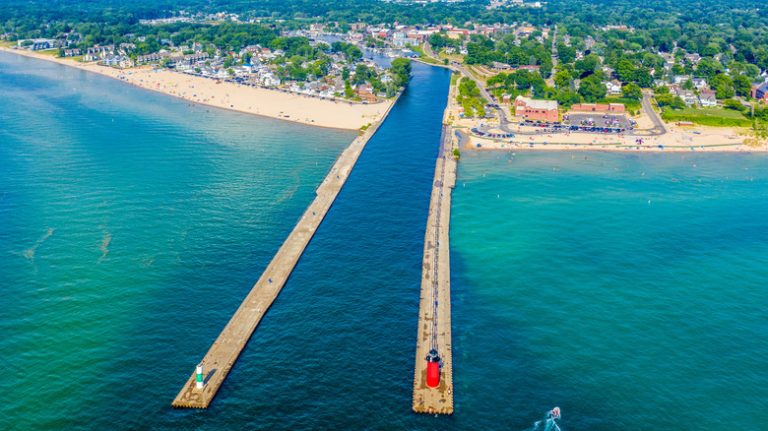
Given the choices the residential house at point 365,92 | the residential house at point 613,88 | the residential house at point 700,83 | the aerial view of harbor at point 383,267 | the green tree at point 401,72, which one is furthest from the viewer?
the green tree at point 401,72

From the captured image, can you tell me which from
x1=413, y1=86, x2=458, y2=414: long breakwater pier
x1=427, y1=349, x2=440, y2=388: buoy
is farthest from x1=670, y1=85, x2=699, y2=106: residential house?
x1=427, y1=349, x2=440, y2=388: buoy

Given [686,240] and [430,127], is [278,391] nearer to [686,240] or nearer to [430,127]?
[686,240]

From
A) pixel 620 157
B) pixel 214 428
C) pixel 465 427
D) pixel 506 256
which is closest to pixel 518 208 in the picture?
pixel 506 256

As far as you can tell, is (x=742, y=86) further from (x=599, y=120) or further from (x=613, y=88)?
(x=599, y=120)

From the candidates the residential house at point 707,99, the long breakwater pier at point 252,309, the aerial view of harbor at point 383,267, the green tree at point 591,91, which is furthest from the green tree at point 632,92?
the long breakwater pier at point 252,309

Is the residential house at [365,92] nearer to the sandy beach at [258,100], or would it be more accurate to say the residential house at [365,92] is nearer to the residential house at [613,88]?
the sandy beach at [258,100]

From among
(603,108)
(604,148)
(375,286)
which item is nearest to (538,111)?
(603,108)
